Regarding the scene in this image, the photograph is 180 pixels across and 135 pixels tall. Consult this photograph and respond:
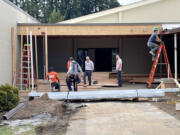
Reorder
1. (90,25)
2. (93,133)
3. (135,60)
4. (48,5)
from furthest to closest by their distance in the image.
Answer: (48,5)
(135,60)
(90,25)
(93,133)

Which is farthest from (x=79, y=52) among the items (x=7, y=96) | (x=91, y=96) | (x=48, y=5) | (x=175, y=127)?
(x=48, y=5)

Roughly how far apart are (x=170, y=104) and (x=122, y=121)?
9.81 ft

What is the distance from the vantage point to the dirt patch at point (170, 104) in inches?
304

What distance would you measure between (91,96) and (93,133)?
13.6 ft

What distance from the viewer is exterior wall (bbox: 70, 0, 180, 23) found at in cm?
2000

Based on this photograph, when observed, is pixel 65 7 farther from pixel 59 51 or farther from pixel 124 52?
pixel 124 52

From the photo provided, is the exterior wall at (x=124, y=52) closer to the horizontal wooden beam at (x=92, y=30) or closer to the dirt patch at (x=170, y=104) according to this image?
the horizontal wooden beam at (x=92, y=30)

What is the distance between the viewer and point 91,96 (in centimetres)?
985

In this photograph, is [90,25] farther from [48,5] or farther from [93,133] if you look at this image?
[48,5]

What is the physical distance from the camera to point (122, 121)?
6.75 m

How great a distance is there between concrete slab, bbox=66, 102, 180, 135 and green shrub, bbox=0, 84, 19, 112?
2.12 m

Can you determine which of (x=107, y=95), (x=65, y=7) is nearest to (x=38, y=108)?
(x=107, y=95)

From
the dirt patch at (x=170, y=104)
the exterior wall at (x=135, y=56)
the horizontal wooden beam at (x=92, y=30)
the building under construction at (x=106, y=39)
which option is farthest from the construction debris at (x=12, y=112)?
the exterior wall at (x=135, y=56)

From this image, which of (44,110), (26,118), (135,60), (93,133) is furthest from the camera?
(135,60)
